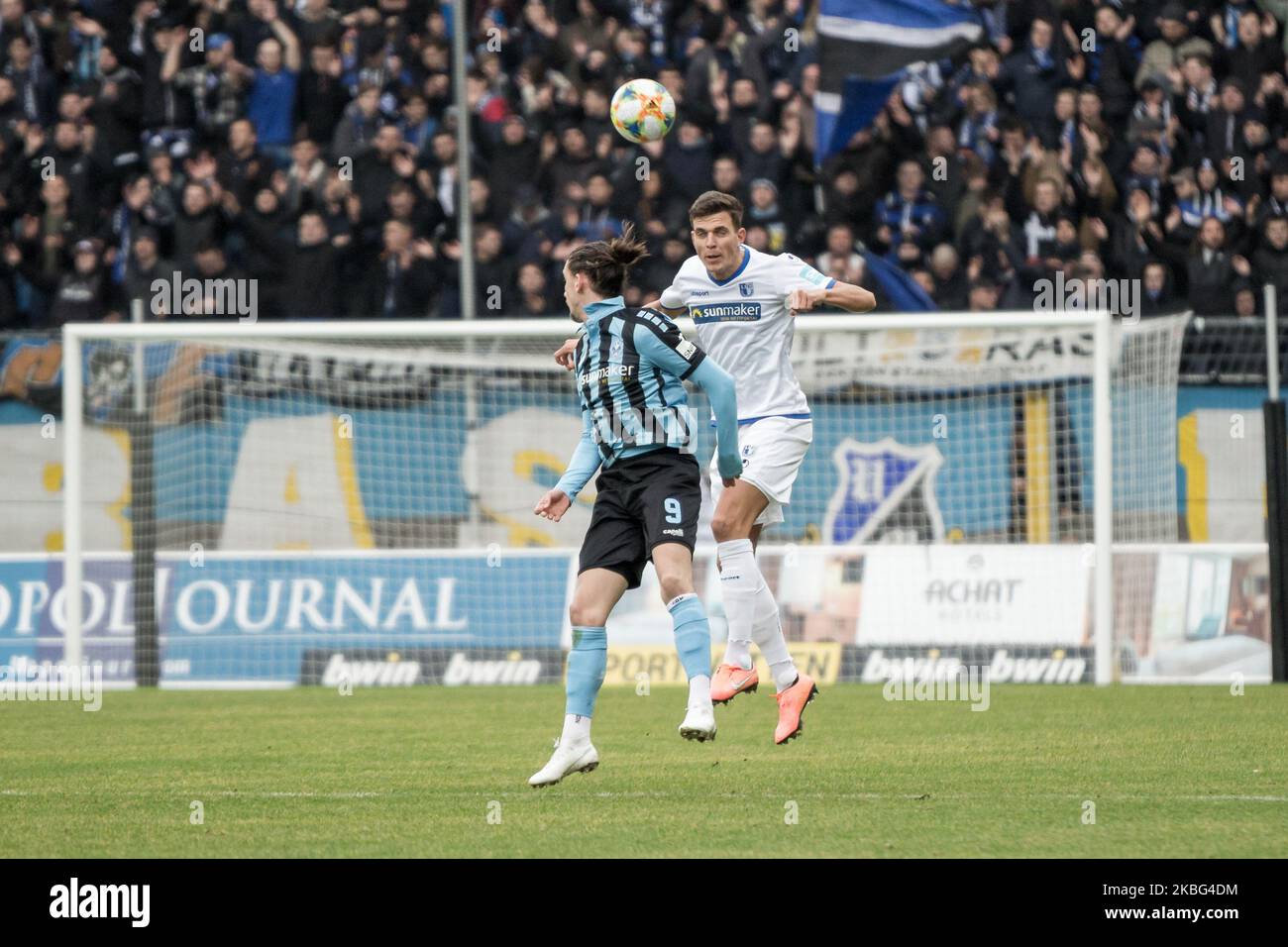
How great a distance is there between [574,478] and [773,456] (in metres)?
1.51

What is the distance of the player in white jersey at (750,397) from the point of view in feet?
27.4

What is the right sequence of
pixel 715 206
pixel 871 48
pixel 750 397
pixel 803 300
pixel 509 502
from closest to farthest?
pixel 803 300
pixel 715 206
pixel 750 397
pixel 509 502
pixel 871 48

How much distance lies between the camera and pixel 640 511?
726 cm

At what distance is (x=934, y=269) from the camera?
15.4 metres

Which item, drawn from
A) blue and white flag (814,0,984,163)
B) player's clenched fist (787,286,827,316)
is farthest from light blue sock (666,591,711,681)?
blue and white flag (814,0,984,163)

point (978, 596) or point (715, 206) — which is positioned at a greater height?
point (715, 206)

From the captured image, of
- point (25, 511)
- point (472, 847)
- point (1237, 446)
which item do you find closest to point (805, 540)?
point (1237, 446)

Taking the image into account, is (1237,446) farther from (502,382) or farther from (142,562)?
(142,562)

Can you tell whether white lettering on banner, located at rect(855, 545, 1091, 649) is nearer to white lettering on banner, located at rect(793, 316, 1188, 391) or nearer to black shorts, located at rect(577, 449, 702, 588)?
white lettering on banner, located at rect(793, 316, 1188, 391)

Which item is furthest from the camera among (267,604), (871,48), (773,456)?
(871,48)

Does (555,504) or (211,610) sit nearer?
(555,504)

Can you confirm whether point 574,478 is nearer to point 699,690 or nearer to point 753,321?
point 699,690
